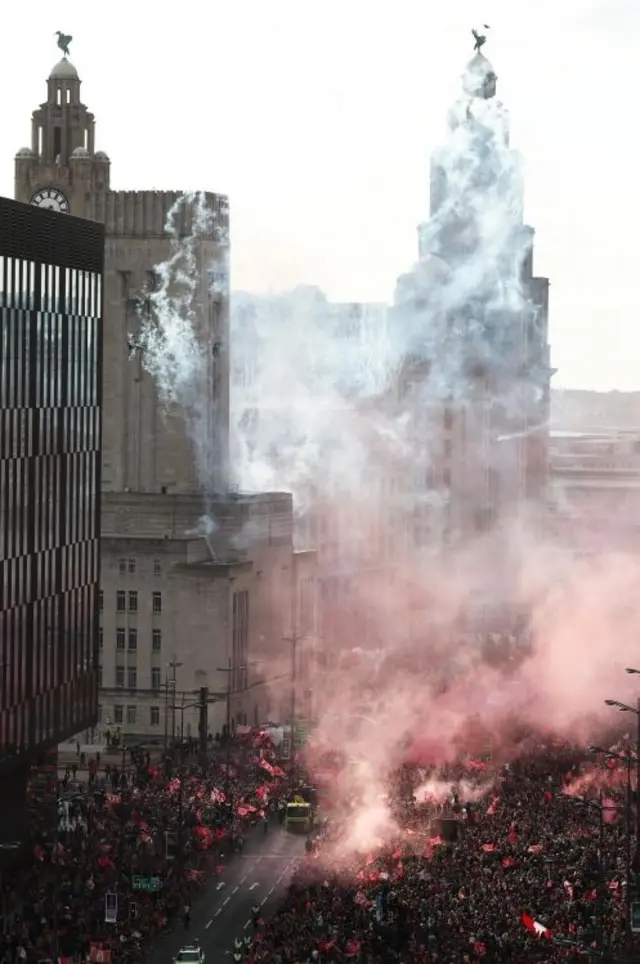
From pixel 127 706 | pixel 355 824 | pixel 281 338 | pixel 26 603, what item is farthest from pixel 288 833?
pixel 281 338

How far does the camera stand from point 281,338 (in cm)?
19762

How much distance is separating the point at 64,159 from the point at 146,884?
8899 centimetres

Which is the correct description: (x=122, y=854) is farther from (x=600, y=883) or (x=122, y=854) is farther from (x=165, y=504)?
(x=165, y=504)

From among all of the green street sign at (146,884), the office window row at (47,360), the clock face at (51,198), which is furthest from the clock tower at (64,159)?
the green street sign at (146,884)

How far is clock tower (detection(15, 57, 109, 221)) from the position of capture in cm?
18875

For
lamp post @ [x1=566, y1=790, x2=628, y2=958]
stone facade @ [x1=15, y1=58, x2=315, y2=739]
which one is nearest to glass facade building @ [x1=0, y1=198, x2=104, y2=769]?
lamp post @ [x1=566, y1=790, x2=628, y2=958]

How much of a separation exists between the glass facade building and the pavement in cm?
949

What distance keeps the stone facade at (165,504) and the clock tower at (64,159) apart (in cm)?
6

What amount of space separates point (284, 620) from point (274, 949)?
3505 inches

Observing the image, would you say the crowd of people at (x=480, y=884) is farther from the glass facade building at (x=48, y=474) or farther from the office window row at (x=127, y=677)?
the office window row at (x=127, y=677)

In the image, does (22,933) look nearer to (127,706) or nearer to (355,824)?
(355,824)

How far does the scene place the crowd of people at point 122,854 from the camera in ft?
328

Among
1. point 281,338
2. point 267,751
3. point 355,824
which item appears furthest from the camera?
point 281,338

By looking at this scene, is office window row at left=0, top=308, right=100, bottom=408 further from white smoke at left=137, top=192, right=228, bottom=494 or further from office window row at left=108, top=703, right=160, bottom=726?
white smoke at left=137, top=192, right=228, bottom=494
